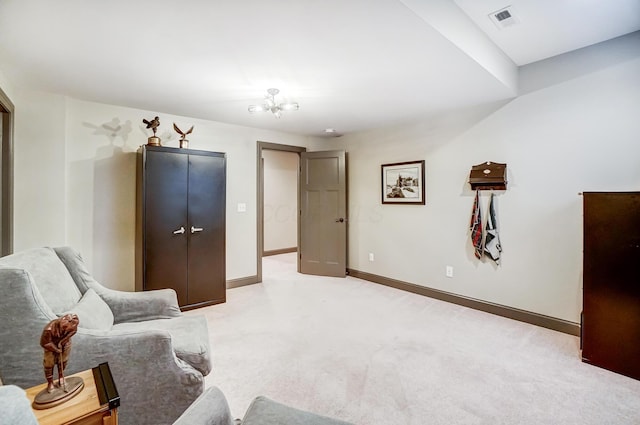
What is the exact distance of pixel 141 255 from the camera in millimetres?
3234

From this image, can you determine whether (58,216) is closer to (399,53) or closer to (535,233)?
(399,53)

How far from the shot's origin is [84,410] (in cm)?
101

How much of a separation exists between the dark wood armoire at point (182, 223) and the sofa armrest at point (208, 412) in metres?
2.60

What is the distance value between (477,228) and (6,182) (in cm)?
478

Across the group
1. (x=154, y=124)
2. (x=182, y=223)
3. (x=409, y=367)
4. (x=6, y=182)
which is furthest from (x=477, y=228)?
(x=6, y=182)

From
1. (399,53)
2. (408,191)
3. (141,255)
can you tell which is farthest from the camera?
(408,191)

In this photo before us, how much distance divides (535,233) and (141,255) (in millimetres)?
4158

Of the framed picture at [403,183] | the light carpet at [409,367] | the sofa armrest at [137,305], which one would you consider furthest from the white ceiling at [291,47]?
the light carpet at [409,367]

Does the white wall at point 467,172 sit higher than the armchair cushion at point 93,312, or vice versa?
the white wall at point 467,172

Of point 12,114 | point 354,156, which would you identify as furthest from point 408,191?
point 12,114

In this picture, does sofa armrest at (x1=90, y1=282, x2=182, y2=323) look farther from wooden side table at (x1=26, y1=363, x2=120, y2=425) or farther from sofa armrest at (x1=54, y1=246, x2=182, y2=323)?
wooden side table at (x1=26, y1=363, x2=120, y2=425)

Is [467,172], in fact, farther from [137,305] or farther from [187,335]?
[137,305]

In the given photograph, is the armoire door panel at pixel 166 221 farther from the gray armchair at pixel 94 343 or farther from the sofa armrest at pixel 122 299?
the gray armchair at pixel 94 343

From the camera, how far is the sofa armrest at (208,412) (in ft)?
2.85
